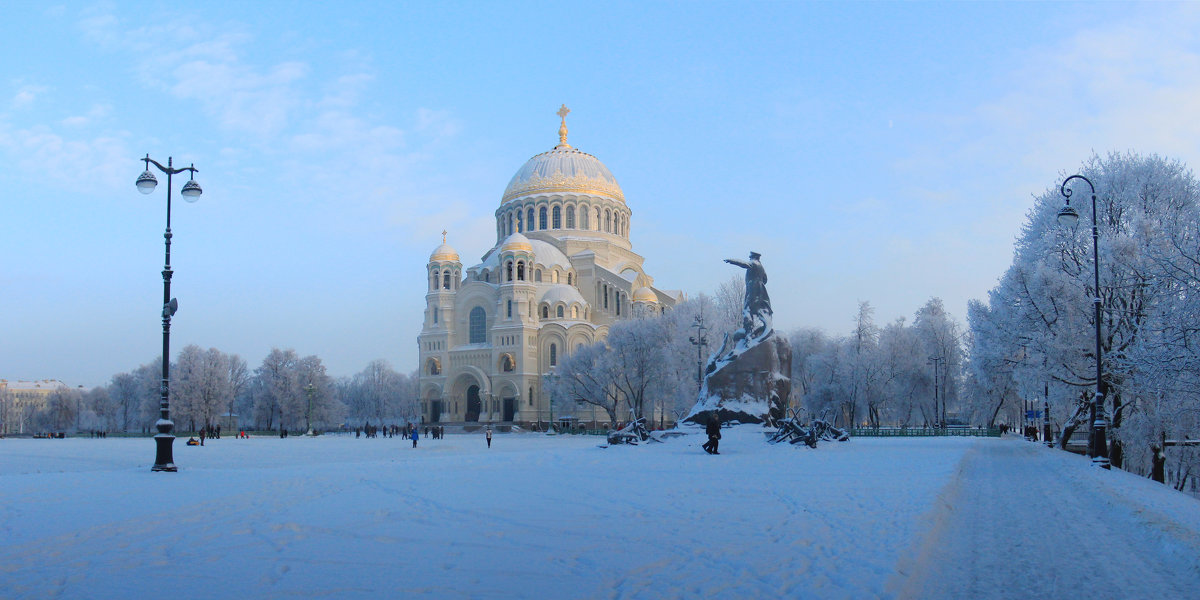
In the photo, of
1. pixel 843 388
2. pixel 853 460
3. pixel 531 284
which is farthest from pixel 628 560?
pixel 531 284

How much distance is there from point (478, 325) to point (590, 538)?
6323cm

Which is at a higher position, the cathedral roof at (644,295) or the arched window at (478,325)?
the cathedral roof at (644,295)

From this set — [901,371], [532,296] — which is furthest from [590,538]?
[532,296]

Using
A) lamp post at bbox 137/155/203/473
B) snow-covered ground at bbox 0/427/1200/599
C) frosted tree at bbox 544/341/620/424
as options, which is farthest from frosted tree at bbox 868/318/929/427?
lamp post at bbox 137/155/203/473

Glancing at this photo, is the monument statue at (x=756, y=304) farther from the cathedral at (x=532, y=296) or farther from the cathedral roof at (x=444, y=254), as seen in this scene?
the cathedral roof at (x=444, y=254)

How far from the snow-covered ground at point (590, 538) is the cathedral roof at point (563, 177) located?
62173mm

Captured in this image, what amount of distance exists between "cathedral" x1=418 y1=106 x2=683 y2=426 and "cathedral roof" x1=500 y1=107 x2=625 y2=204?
0.11 m

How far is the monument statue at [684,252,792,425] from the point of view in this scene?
30.9m

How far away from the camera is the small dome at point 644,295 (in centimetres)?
7100

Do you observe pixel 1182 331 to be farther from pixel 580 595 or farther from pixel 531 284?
pixel 531 284

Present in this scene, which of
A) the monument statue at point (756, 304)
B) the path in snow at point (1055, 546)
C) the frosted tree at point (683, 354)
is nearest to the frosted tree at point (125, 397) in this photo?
the frosted tree at point (683, 354)

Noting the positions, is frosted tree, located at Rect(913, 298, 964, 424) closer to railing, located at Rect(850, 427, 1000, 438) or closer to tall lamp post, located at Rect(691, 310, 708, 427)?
railing, located at Rect(850, 427, 1000, 438)

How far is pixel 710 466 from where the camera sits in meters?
17.8

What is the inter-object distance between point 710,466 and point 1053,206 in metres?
18.1
